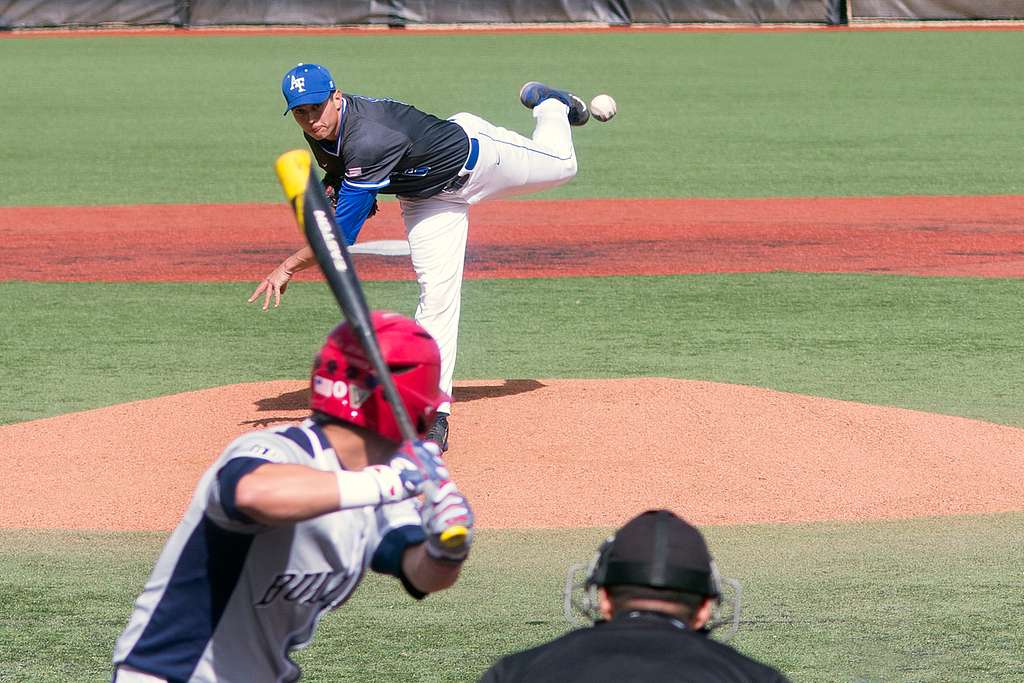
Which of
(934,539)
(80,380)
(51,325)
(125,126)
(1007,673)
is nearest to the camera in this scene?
(1007,673)

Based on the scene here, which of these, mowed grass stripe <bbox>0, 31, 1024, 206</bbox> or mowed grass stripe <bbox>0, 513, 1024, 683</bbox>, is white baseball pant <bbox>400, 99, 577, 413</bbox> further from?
mowed grass stripe <bbox>0, 31, 1024, 206</bbox>

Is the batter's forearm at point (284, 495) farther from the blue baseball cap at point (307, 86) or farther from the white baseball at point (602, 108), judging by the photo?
the white baseball at point (602, 108)

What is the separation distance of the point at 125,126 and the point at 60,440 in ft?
53.0

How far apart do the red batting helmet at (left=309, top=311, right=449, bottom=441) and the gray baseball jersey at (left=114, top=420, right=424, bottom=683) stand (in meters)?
0.11

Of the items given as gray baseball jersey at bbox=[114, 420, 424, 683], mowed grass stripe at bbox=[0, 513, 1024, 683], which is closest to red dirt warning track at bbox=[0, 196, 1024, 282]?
mowed grass stripe at bbox=[0, 513, 1024, 683]

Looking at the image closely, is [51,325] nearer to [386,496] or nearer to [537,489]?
[537,489]

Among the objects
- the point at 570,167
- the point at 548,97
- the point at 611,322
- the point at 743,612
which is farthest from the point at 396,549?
the point at 611,322

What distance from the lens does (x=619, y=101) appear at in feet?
82.2

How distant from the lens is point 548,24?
35688 mm

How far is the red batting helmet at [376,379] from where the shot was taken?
3098 mm

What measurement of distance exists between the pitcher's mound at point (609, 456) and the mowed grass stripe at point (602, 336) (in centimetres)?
105

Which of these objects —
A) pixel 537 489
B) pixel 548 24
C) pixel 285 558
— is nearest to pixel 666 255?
pixel 537 489

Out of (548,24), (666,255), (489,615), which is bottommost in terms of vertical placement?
(489,615)

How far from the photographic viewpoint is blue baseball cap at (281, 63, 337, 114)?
731 cm
